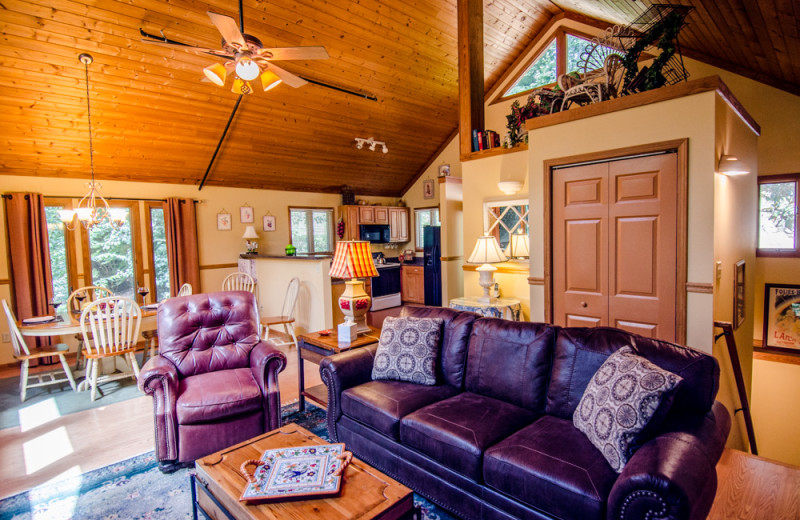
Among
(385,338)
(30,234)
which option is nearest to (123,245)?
(30,234)

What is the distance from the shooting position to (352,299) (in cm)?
323

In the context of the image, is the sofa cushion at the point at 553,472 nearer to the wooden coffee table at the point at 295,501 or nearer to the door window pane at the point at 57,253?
the wooden coffee table at the point at 295,501

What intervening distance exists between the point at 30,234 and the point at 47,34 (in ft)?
7.82

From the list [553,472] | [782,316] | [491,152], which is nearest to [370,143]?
[491,152]

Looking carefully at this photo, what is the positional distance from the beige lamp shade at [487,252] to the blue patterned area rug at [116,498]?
238cm

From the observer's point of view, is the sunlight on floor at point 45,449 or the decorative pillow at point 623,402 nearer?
the decorative pillow at point 623,402

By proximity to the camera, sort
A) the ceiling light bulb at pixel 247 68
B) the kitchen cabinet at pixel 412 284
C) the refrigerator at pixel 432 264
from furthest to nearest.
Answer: the kitchen cabinet at pixel 412 284, the refrigerator at pixel 432 264, the ceiling light bulb at pixel 247 68

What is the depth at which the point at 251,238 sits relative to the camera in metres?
6.69

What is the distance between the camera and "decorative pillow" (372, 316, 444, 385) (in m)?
2.61

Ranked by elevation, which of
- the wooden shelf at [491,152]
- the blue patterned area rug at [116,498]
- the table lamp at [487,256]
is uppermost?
the wooden shelf at [491,152]

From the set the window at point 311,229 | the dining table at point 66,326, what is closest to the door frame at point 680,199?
the dining table at point 66,326

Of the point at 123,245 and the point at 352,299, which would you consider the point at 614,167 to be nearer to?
the point at 352,299

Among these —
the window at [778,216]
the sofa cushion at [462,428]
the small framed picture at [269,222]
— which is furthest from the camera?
the small framed picture at [269,222]

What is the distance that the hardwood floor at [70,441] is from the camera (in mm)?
2566
